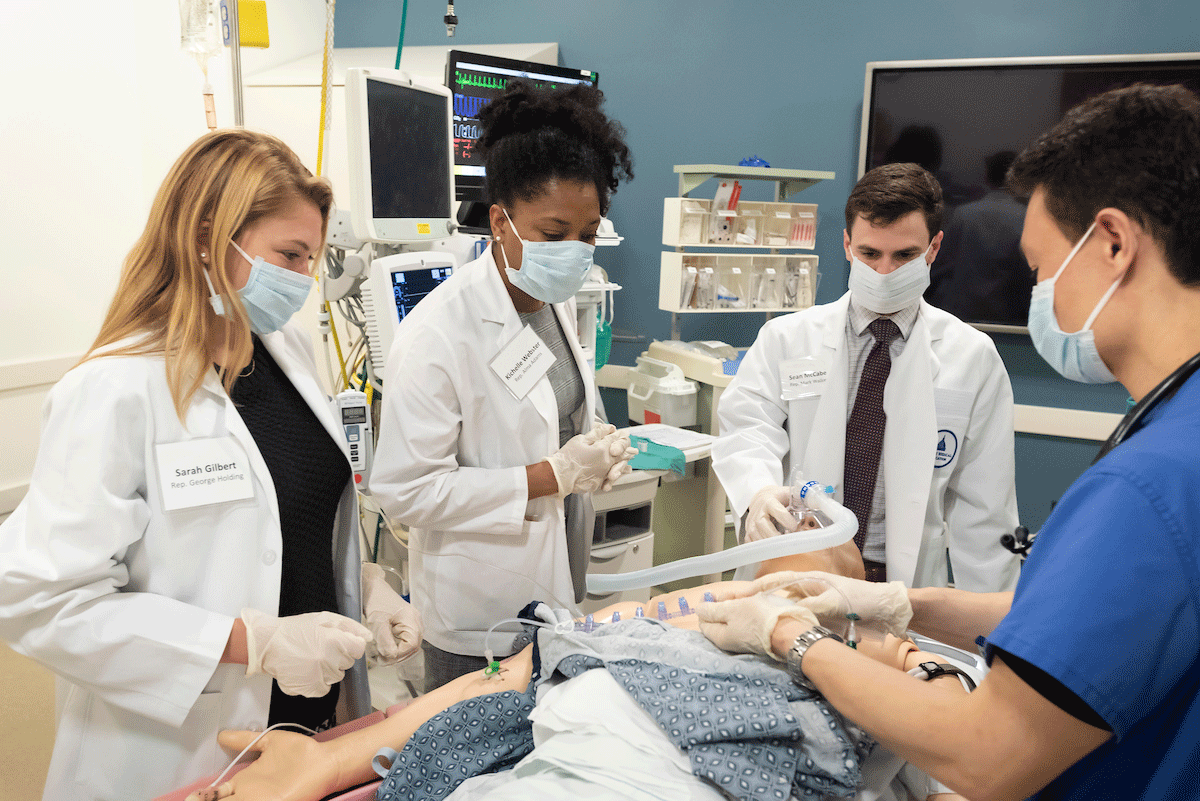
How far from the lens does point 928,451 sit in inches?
68.4

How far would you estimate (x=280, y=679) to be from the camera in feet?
3.69

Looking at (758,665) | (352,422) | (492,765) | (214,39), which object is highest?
(214,39)

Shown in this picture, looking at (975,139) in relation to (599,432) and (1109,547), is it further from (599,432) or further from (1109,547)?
(1109,547)

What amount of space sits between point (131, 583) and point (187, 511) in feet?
0.42

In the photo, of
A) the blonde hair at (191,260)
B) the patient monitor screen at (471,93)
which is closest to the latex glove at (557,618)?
the blonde hair at (191,260)

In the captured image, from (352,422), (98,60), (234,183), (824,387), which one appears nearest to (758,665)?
(824,387)

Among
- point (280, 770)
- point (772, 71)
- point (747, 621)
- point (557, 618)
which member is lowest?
point (280, 770)

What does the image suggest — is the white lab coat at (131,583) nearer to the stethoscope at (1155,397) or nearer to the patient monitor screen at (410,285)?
the patient monitor screen at (410,285)

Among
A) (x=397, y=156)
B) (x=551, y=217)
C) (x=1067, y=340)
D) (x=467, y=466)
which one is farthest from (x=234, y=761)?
(x=397, y=156)

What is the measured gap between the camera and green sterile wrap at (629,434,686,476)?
8.10 feet

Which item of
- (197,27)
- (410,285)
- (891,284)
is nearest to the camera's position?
(891,284)

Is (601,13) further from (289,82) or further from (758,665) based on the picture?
(758,665)

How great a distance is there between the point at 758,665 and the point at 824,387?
816 millimetres

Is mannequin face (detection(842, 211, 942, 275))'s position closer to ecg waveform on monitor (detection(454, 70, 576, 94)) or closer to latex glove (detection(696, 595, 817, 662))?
latex glove (detection(696, 595, 817, 662))
